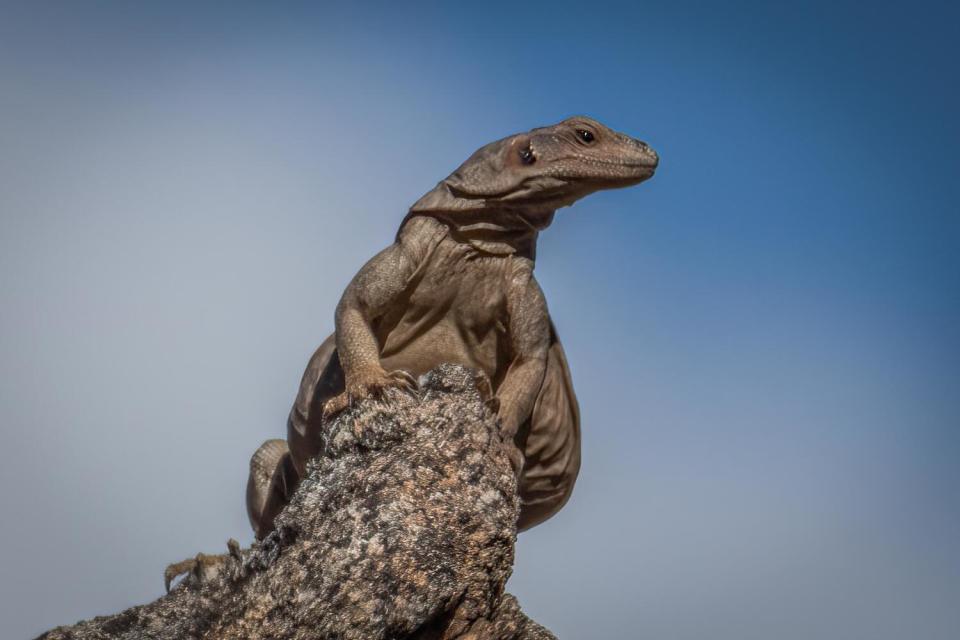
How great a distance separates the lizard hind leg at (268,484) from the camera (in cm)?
708

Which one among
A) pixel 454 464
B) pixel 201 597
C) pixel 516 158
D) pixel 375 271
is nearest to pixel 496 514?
pixel 454 464

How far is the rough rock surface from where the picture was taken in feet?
14.9

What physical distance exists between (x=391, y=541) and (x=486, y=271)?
207 centimetres

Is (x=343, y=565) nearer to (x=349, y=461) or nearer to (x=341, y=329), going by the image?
(x=349, y=461)

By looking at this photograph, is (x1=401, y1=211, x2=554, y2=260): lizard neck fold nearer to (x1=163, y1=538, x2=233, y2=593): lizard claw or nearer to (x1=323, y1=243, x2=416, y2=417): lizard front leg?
(x1=323, y1=243, x2=416, y2=417): lizard front leg

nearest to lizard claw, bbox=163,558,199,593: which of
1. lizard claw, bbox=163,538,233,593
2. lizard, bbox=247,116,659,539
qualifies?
lizard claw, bbox=163,538,233,593

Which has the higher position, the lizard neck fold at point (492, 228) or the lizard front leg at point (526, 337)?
the lizard neck fold at point (492, 228)

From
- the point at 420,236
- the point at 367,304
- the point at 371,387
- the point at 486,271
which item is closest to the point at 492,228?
the point at 486,271

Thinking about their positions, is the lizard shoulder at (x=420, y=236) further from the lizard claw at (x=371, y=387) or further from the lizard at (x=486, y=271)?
the lizard claw at (x=371, y=387)

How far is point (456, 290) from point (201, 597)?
224 centimetres

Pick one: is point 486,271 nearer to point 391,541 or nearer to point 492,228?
point 492,228

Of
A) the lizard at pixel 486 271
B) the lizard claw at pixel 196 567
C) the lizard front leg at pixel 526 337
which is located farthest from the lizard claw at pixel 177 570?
the lizard front leg at pixel 526 337

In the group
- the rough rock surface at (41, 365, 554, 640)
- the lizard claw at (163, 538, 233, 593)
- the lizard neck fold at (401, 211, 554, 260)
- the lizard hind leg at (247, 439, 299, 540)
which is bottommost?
the rough rock surface at (41, 365, 554, 640)

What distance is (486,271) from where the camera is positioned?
250 inches
